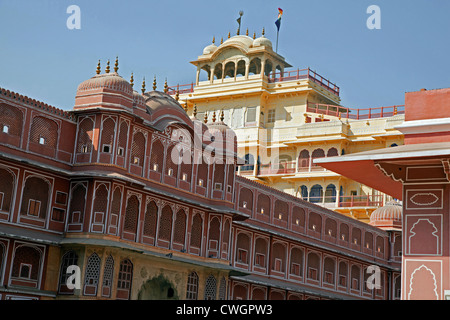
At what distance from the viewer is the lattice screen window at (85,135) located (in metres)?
28.8

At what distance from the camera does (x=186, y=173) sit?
108 ft

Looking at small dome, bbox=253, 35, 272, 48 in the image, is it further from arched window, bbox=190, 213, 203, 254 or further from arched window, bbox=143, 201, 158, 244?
arched window, bbox=143, 201, 158, 244

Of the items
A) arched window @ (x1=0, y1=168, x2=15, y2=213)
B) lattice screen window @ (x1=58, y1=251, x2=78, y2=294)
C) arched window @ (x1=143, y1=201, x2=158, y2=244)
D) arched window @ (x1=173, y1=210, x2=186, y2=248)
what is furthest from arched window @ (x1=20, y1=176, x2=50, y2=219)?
arched window @ (x1=173, y1=210, x2=186, y2=248)

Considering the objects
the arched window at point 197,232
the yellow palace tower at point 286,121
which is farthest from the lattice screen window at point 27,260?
the yellow palace tower at point 286,121

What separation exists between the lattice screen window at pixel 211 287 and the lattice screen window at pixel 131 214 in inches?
204

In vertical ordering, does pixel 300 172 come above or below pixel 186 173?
above

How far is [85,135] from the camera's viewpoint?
2900cm

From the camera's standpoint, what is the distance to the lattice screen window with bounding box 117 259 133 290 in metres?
28.7

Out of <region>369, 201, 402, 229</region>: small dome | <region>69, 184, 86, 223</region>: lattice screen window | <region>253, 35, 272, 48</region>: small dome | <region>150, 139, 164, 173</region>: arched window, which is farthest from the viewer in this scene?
<region>253, 35, 272, 48</region>: small dome

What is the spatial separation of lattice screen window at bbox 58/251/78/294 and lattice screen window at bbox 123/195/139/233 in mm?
2494

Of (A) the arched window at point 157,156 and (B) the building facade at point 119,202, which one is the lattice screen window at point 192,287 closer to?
(B) the building facade at point 119,202

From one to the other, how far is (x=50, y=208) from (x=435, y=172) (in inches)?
609
